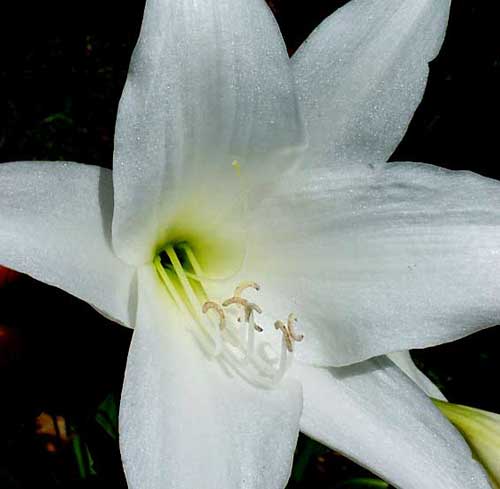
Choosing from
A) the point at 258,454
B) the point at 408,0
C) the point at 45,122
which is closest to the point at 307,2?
the point at 45,122

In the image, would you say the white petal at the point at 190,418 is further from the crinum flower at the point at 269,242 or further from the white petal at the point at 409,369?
the white petal at the point at 409,369

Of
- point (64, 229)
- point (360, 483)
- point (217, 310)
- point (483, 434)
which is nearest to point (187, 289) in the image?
point (217, 310)

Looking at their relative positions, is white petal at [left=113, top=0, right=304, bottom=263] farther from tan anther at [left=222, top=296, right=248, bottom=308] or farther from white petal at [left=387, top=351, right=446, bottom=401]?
white petal at [left=387, top=351, right=446, bottom=401]

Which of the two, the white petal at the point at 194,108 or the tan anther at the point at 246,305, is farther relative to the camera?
the tan anther at the point at 246,305

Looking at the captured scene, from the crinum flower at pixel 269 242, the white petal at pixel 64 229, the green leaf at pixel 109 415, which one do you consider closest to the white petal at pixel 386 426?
the crinum flower at pixel 269 242

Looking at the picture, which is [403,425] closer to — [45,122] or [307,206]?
[307,206]

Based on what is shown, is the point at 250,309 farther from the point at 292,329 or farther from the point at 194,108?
the point at 194,108
